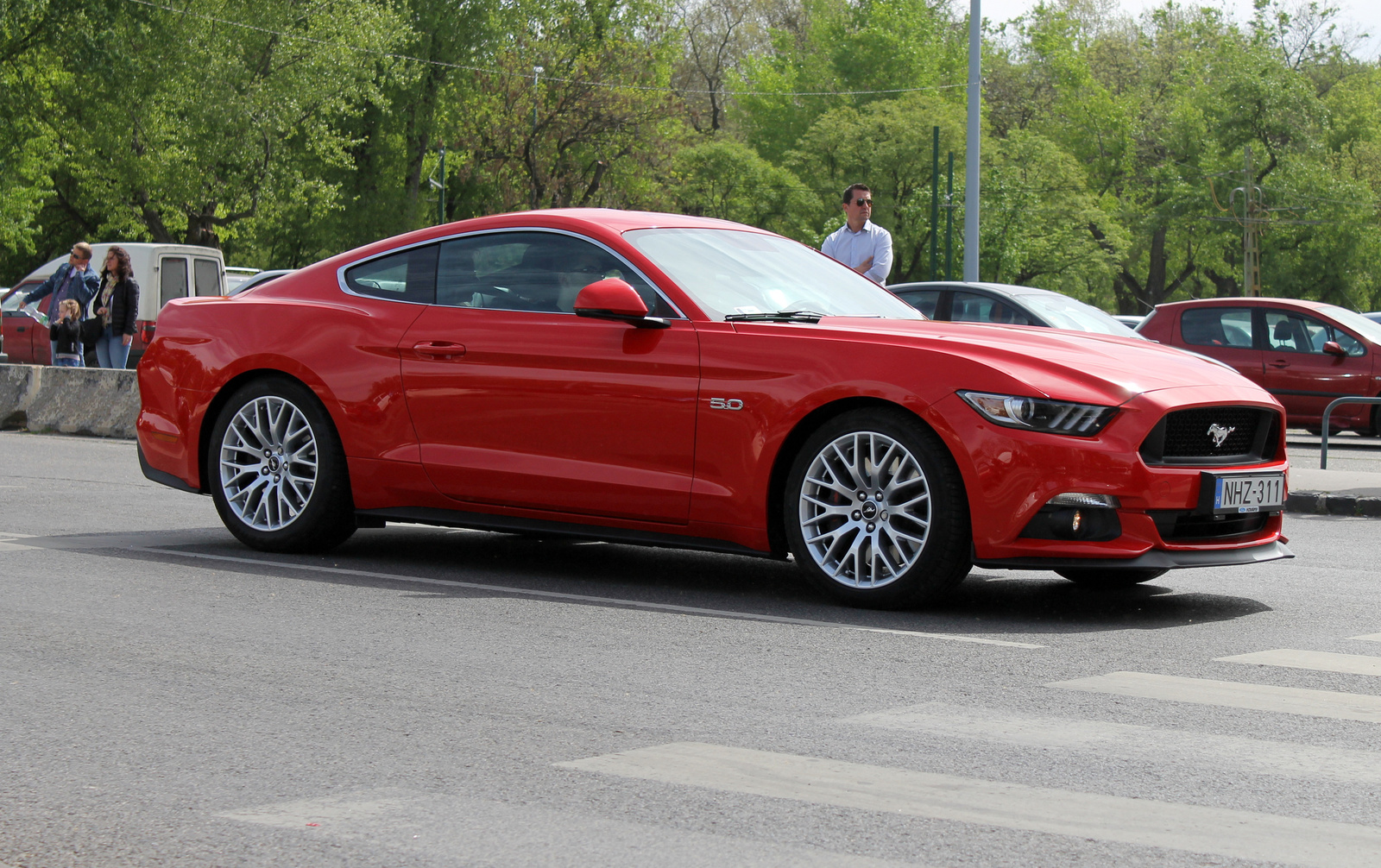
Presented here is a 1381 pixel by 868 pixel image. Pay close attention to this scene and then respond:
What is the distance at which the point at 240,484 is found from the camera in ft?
26.6

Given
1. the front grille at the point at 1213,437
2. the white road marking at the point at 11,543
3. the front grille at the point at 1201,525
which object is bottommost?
the white road marking at the point at 11,543

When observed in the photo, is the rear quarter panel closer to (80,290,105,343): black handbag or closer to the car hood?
the car hood

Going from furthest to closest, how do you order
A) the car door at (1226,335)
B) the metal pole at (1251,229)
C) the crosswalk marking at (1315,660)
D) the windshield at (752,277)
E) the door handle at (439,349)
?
the metal pole at (1251,229) < the car door at (1226,335) < the door handle at (439,349) < the windshield at (752,277) < the crosswalk marking at (1315,660)

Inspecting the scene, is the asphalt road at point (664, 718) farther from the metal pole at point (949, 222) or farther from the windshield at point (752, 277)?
the metal pole at point (949, 222)

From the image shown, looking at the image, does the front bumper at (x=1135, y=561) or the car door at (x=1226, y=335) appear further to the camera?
the car door at (x=1226, y=335)

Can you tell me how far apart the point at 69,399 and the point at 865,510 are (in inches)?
517

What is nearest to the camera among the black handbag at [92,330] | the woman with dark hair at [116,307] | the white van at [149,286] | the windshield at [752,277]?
the windshield at [752,277]

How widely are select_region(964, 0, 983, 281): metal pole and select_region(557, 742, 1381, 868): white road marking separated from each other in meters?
26.7

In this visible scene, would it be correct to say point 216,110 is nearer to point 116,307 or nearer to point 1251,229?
point 116,307

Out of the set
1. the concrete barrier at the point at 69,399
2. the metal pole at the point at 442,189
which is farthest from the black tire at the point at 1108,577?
the metal pole at the point at 442,189

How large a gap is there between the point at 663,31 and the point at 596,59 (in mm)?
4765

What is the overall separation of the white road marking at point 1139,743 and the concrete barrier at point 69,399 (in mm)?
13548

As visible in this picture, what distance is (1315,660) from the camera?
5719mm

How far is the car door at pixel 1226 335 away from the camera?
1830 cm
